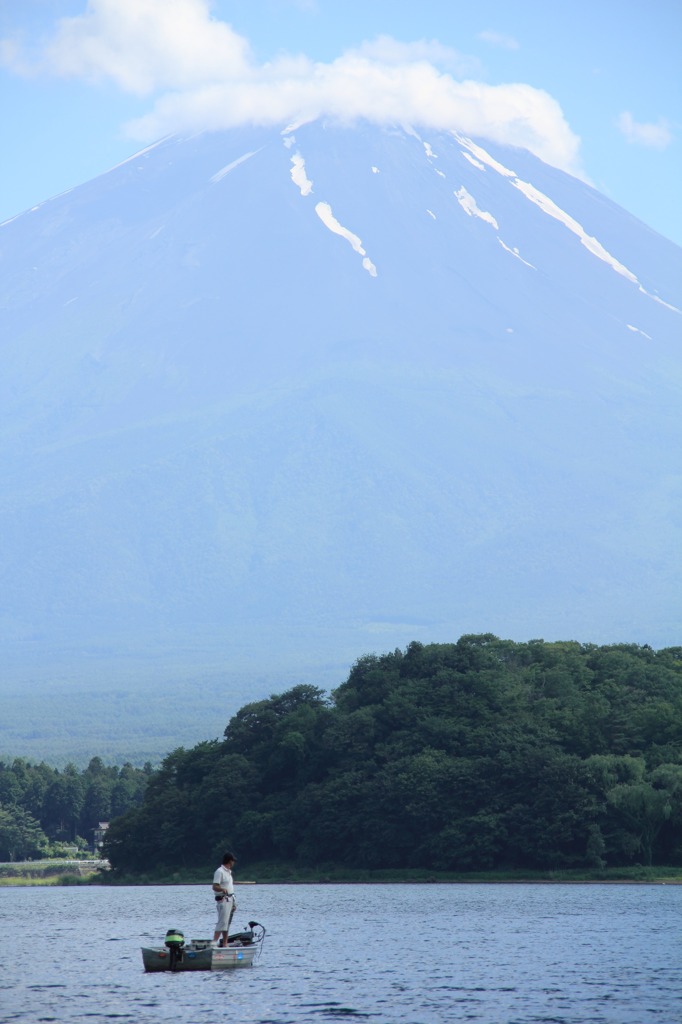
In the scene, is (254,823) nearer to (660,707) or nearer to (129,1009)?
(660,707)

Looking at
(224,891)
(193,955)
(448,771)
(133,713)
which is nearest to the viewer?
(193,955)

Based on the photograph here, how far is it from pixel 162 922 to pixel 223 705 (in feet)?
404

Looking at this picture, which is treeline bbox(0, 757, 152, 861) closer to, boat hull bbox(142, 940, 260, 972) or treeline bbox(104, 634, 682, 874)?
treeline bbox(104, 634, 682, 874)

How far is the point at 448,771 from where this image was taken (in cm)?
8319

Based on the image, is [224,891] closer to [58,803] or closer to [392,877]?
[392,877]

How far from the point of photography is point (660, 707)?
8750 cm

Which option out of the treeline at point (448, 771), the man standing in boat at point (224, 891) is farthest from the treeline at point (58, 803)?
the man standing in boat at point (224, 891)

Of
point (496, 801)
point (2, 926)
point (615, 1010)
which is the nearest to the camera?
point (615, 1010)

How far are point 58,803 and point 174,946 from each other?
10076 cm

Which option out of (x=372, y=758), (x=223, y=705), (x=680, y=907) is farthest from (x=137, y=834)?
(x=223, y=705)

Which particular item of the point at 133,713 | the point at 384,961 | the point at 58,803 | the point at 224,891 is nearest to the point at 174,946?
the point at 224,891

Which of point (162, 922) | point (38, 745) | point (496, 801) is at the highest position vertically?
point (38, 745)

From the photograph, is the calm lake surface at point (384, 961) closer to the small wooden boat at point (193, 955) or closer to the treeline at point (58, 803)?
the small wooden boat at point (193, 955)

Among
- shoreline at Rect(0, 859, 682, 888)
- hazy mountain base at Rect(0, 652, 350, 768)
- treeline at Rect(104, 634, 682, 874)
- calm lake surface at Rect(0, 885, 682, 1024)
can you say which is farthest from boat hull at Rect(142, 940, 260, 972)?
hazy mountain base at Rect(0, 652, 350, 768)
